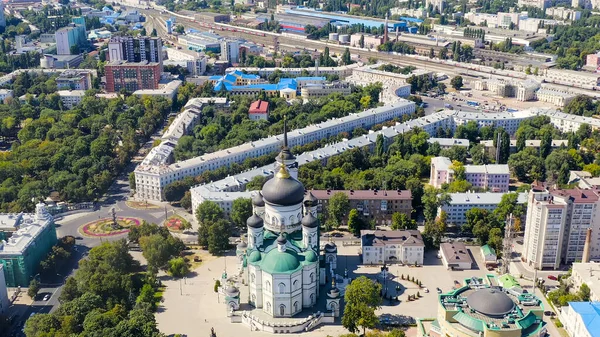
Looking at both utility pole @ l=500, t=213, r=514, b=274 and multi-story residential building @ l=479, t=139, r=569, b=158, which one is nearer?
utility pole @ l=500, t=213, r=514, b=274

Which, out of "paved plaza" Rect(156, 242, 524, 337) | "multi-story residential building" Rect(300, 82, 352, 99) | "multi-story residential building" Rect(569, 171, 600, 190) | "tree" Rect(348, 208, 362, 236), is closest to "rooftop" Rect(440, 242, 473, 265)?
"paved plaza" Rect(156, 242, 524, 337)

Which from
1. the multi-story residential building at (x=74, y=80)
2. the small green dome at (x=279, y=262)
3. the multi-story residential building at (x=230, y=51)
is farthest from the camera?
the multi-story residential building at (x=230, y=51)

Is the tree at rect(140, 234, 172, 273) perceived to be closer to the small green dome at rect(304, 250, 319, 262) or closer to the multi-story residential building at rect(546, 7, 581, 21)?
the small green dome at rect(304, 250, 319, 262)

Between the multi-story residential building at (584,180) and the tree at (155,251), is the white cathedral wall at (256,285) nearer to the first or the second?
the tree at (155,251)

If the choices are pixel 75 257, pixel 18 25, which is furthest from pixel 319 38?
pixel 75 257

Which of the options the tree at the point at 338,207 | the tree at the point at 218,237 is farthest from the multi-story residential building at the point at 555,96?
the tree at the point at 218,237

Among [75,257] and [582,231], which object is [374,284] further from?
[75,257]
